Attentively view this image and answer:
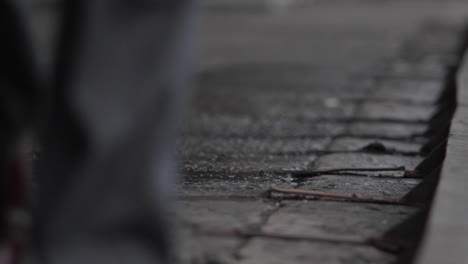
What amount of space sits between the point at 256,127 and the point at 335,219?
1828 mm

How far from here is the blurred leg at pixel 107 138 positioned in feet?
4.38

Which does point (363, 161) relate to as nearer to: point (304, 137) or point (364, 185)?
point (364, 185)

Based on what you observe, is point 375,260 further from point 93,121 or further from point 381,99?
point 381,99

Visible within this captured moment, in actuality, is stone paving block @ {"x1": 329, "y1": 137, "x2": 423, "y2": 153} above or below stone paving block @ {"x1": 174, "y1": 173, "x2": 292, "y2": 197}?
below

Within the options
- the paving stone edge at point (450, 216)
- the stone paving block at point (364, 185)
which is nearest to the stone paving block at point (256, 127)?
the stone paving block at point (364, 185)

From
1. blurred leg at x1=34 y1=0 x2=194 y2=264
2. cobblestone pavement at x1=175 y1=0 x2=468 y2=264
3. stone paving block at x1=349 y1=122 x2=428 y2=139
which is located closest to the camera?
blurred leg at x1=34 y1=0 x2=194 y2=264

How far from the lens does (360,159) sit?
10.5ft

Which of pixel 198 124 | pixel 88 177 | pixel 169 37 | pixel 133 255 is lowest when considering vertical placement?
pixel 198 124

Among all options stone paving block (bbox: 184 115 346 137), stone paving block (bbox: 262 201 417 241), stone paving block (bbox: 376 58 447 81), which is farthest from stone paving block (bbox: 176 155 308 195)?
stone paving block (bbox: 376 58 447 81)

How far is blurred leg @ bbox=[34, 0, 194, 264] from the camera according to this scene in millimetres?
1335

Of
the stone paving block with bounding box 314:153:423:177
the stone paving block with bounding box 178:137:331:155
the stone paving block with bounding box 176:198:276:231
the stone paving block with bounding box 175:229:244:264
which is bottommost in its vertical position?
the stone paving block with bounding box 178:137:331:155

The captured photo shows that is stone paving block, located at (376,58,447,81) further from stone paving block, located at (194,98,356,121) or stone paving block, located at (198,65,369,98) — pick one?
stone paving block, located at (194,98,356,121)

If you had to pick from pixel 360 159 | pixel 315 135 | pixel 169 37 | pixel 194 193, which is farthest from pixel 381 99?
pixel 169 37

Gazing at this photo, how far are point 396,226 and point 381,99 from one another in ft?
8.69
